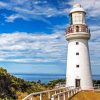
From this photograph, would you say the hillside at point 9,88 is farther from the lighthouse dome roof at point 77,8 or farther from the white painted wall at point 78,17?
the lighthouse dome roof at point 77,8

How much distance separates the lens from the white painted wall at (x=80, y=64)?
102ft

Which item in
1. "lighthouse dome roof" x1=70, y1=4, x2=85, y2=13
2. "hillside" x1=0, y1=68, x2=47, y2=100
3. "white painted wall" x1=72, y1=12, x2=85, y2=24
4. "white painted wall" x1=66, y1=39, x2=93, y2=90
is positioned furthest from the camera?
"white painted wall" x1=72, y1=12, x2=85, y2=24

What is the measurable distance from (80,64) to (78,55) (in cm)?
104

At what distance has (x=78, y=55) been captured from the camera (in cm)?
3112

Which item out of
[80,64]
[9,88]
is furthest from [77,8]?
[9,88]

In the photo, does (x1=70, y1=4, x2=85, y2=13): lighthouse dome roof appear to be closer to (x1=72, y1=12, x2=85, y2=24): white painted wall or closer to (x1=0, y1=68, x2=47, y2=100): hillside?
(x1=72, y1=12, x2=85, y2=24): white painted wall

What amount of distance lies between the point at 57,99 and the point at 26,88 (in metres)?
7.88

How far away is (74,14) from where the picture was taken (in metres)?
32.2

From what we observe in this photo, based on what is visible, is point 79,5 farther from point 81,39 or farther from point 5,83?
point 5,83

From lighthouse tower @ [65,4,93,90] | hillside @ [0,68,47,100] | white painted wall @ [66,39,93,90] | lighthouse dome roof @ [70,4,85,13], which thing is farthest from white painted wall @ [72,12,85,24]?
hillside @ [0,68,47,100]

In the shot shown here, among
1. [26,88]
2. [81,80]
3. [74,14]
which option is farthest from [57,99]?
[74,14]

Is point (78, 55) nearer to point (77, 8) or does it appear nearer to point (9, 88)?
point (77, 8)

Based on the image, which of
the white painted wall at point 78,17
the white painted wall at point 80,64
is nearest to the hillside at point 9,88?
the white painted wall at point 80,64

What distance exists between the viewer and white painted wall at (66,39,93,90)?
3097 centimetres
